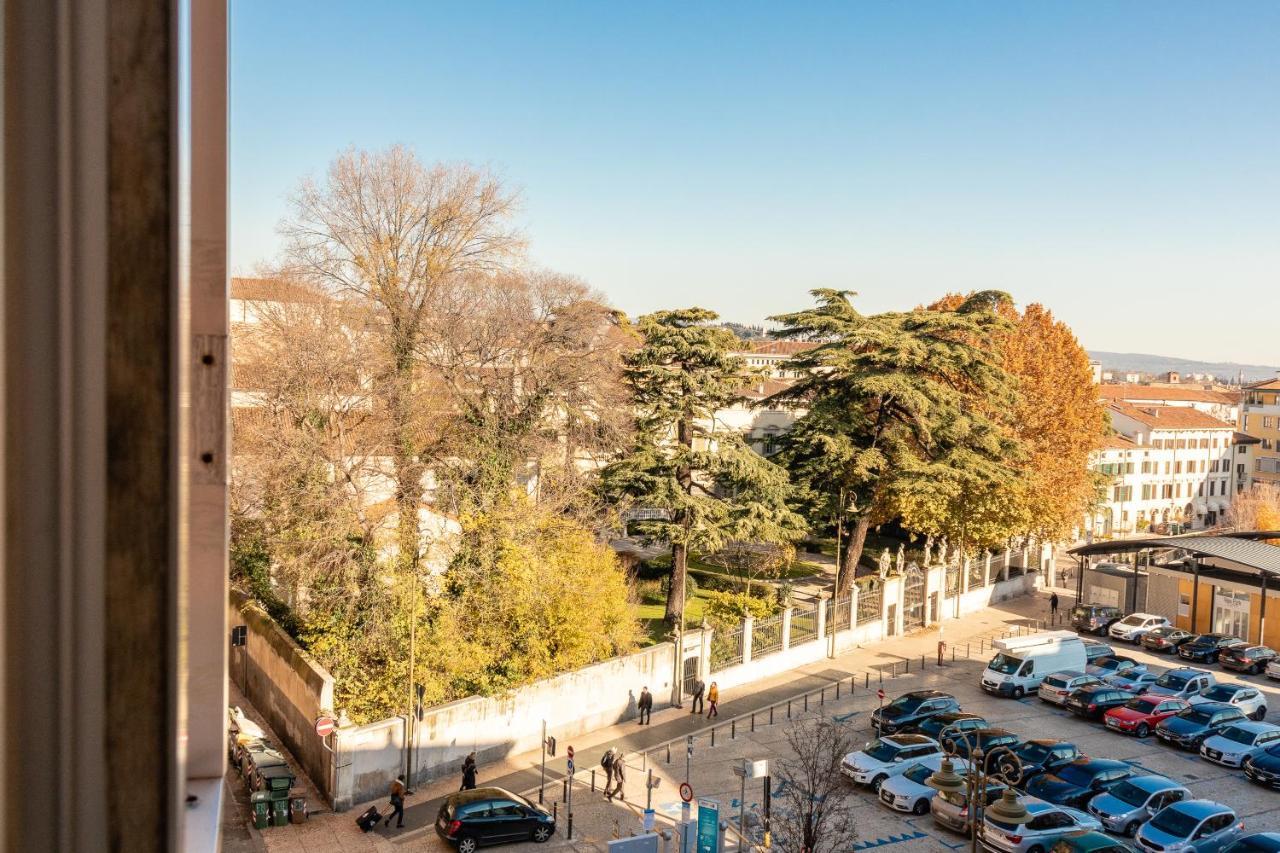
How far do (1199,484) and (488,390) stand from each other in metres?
66.5

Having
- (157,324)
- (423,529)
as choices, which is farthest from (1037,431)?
(157,324)

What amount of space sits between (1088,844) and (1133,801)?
3651 mm

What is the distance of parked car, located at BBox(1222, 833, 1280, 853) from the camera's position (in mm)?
16469

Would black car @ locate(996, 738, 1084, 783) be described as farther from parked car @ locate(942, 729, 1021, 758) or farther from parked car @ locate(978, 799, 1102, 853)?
parked car @ locate(978, 799, 1102, 853)

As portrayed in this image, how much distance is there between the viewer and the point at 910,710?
24.4 m

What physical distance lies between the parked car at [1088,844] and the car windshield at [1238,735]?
9.33 meters

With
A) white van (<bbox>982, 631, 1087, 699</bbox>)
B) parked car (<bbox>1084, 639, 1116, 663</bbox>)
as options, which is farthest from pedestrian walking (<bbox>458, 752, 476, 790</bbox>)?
parked car (<bbox>1084, 639, 1116, 663</bbox>)

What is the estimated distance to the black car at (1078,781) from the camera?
2002 cm

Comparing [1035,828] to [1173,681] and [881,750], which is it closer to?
[881,750]

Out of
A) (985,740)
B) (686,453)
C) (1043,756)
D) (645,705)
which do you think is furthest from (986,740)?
(686,453)

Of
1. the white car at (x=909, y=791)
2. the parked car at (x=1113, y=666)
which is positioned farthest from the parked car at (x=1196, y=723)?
the white car at (x=909, y=791)

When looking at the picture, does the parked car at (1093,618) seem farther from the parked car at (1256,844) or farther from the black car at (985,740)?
the parked car at (1256,844)

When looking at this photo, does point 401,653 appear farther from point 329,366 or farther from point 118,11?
point 118,11

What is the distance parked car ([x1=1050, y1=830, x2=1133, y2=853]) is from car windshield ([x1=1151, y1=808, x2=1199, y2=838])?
77.2 inches
